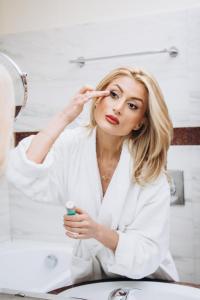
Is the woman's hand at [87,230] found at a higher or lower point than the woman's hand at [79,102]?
lower

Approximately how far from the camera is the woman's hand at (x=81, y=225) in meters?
0.96

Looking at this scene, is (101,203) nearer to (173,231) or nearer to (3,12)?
(173,231)

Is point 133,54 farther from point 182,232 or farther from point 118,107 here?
point 182,232

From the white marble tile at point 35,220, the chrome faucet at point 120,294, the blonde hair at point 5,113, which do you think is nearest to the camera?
the blonde hair at point 5,113

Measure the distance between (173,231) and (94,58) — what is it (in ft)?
1.77

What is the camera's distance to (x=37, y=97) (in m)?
1.08

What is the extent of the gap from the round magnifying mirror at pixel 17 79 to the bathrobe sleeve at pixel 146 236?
43cm

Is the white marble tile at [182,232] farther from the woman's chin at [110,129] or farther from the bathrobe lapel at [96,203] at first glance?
the woman's chin at [110,129]

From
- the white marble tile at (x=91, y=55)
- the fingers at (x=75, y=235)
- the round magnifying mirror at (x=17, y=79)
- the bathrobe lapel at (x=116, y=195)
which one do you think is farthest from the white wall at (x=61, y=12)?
the fingers at (x=75, y=235)

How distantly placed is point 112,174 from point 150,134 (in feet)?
0.52

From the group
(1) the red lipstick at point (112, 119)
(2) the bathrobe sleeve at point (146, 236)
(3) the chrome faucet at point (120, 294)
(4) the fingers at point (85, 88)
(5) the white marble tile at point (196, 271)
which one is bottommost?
(3) the chrome faucet at point (120, 294)

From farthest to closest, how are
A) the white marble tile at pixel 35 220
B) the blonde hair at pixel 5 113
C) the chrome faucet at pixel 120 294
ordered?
the white marble tile at pixel 35 220 < the chrome faucet at pixel 120 294 < the blonde hair at pixel 5 113

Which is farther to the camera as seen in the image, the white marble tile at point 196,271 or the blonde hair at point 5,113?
the white marble tile at point 196,271

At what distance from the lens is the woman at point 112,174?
0.98 metres
